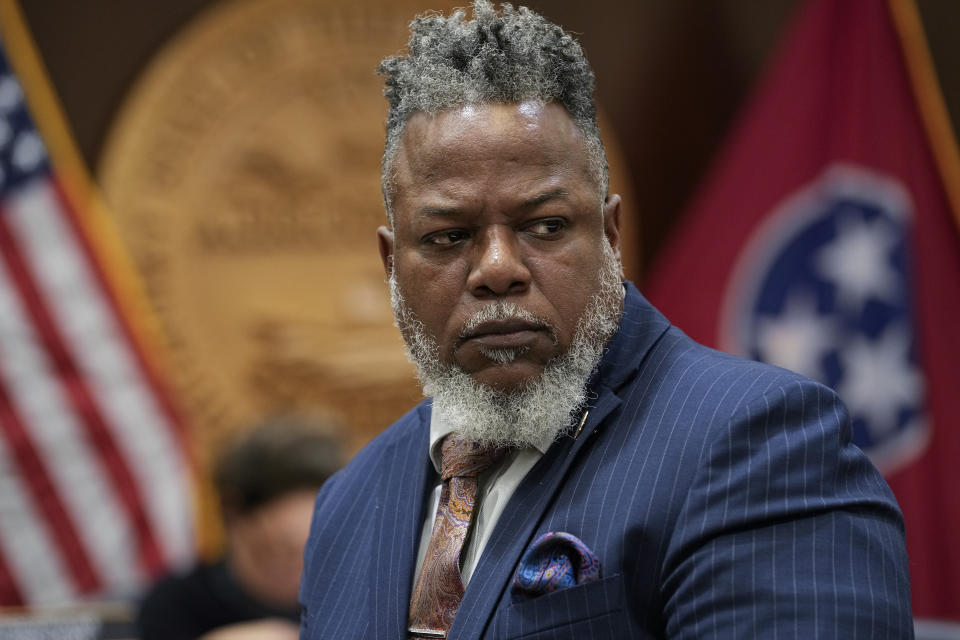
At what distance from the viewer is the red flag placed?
300cm

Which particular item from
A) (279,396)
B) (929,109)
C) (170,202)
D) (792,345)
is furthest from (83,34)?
(929,109)

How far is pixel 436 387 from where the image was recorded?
127 centimetres

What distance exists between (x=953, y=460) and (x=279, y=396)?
6.44 feet

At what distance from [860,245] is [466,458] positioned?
93.0 inches

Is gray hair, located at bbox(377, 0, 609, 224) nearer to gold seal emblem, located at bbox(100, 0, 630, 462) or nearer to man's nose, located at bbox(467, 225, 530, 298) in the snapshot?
man's nose, located at bbox(467, 225, 530, 298)

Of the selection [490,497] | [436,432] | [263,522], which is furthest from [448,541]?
[263,522]

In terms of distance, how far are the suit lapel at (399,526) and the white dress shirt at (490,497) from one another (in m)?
0.02

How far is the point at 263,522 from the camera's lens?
2.57m

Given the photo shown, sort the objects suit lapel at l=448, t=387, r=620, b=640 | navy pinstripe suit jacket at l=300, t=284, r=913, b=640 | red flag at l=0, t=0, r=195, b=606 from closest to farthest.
A: 1. navy pinstripe suit jacket at l=300, t=284, r=913, b=640
2. suit lapel at l=448, t=387, r=620, b=640
3. red flag at l=0, t=0, r=195, b=606

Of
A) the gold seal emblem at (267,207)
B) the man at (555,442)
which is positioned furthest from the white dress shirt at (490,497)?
the gold seal emblem at (267,207)

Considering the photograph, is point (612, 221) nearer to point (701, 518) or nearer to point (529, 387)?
point (529, 387)

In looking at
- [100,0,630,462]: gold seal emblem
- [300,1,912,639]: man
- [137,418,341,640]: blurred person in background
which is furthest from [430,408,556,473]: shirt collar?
[100,0,630,462]: gold seal emblem

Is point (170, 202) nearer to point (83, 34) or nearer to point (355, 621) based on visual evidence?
point (83, 34)

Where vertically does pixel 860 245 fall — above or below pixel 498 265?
below
